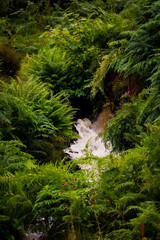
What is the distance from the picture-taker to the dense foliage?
1.95m

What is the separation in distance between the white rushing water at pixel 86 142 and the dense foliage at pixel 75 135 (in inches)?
11.5

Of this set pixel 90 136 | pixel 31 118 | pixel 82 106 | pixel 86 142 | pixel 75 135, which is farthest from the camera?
pixel 82 106

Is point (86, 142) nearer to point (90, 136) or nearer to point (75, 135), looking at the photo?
point (90, 136)

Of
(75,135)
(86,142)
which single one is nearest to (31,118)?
(75,135)

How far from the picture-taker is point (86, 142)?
504cm

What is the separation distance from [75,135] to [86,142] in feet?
1.76

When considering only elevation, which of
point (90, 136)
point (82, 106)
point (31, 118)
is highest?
point (82, 106)

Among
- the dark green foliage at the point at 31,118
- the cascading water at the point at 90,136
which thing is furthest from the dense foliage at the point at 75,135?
the cascading water at the point at 90,136

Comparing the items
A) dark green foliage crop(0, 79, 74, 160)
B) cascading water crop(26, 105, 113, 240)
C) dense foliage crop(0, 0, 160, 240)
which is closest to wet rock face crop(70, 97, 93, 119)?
dense foliage crop(0, 0, 160, 240)

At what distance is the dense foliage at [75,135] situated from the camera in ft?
6.39

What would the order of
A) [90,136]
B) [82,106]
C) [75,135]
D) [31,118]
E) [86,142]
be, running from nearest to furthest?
[31,118] → [75,135] → [86,142] → [90,136] → [82,106]

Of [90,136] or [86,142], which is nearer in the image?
[86,142]

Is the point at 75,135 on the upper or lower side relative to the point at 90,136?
lower

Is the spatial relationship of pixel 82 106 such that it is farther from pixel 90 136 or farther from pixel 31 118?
pixel 31 118
